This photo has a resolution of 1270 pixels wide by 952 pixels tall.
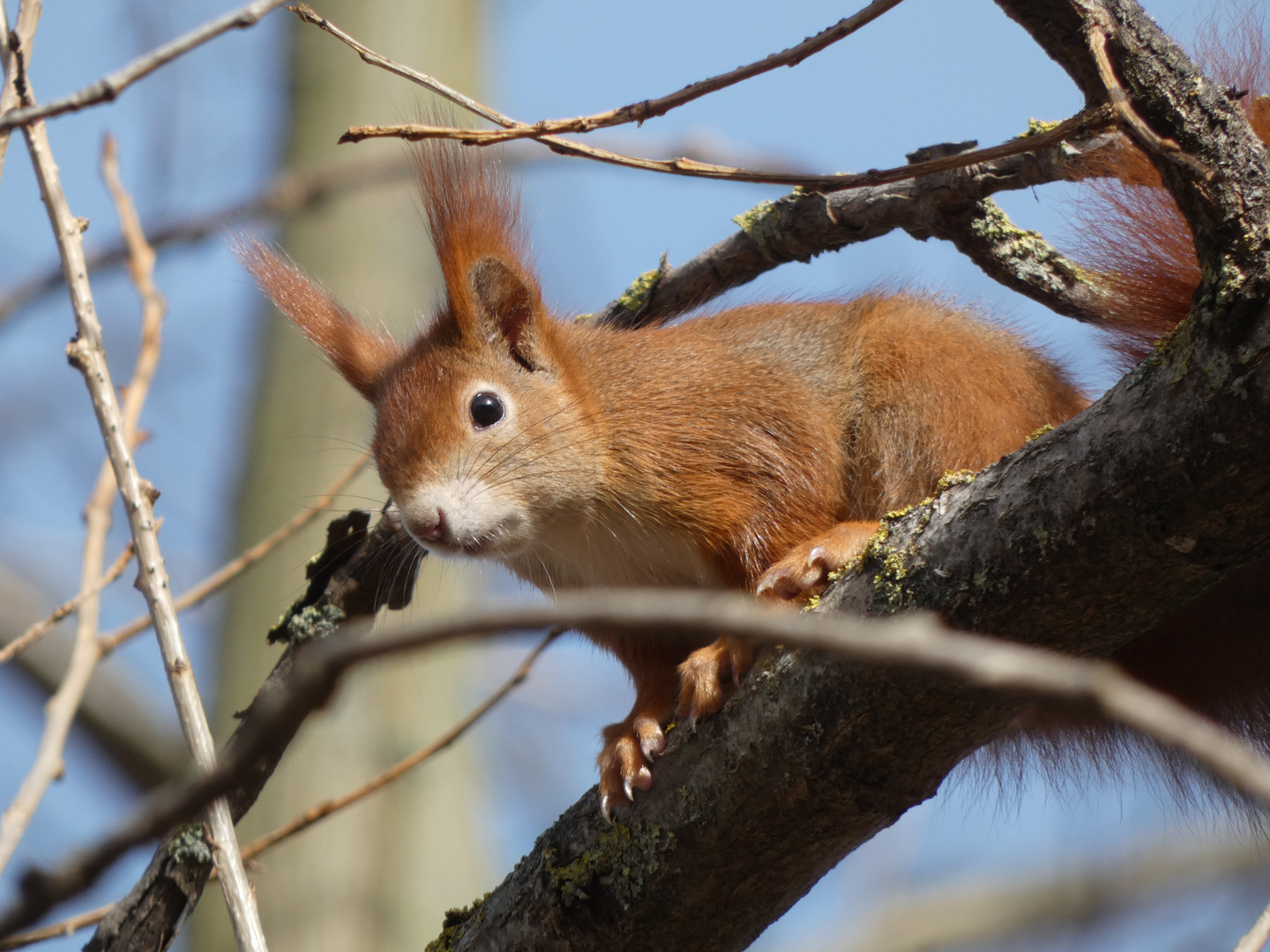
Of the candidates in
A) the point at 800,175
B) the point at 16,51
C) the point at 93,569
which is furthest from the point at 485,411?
the point at 16,51

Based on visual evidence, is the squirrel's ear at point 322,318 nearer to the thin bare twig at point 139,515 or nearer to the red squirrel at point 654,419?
the red squirrel at point 654,419

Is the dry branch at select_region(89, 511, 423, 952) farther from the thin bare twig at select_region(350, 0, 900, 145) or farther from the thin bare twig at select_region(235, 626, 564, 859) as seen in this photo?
the thin bare twig at select_region(350, 0, 900, 145)

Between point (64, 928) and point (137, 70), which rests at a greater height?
point (137, 70)

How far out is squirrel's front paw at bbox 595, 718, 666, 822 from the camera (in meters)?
2.14

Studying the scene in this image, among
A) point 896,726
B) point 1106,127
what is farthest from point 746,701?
point 1106,127

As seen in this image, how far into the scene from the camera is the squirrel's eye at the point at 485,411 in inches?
112

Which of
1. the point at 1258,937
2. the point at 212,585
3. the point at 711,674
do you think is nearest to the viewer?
the point at 1258,937

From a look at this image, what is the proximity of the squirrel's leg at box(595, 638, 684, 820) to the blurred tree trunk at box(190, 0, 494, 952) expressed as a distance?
236 centimetres

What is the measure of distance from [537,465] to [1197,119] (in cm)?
164

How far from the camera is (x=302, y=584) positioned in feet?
16.6

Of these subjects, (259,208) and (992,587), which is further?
(259,208)

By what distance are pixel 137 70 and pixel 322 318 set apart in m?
2.00

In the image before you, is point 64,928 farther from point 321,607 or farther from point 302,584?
point 302,584

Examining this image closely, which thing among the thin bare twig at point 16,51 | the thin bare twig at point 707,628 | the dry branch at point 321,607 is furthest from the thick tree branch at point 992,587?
the thin bare twig at point 16,51
